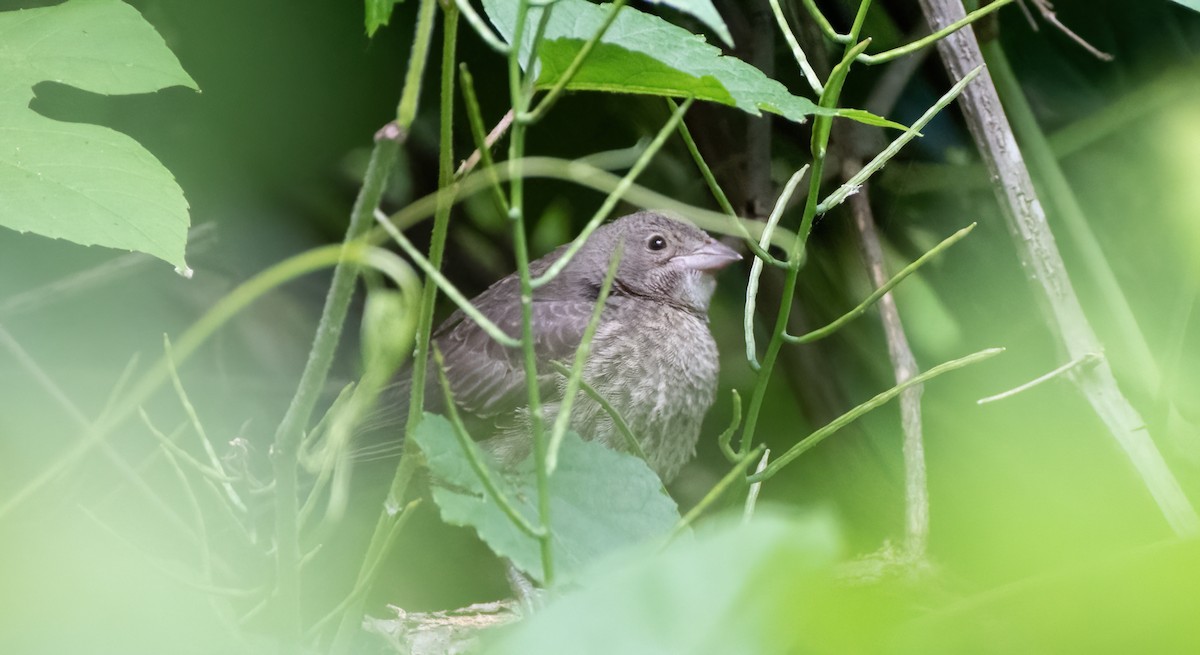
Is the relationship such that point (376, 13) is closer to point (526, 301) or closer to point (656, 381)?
point (526, 301)

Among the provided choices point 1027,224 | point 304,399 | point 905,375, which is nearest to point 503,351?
point 905,375

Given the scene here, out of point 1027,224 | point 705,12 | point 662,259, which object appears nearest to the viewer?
point 705,12

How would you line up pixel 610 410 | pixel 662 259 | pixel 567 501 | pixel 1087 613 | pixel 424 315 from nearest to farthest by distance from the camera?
pixel 1087 613 < pixel 424 315 < pixel 567 501 < pixel 610 410 < pixel 662 259

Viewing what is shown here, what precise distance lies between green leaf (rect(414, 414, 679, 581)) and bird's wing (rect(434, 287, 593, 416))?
4.47 feet

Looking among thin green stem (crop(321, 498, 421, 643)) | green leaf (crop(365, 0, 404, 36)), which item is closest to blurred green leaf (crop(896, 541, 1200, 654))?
thin green stem (crop(321, 498, 421, 643))

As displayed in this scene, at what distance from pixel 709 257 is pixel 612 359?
544 mm

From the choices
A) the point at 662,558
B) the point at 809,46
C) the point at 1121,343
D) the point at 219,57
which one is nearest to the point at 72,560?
the point at 662,558

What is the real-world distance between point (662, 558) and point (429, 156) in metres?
2.45

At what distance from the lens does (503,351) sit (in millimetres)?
2838

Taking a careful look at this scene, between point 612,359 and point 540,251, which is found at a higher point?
point 540,251

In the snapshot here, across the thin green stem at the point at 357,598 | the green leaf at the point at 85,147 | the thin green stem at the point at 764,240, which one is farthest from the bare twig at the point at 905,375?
the green leaf at the point at 85,147

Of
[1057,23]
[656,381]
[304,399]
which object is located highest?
[304,399]

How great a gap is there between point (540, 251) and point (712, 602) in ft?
8.99

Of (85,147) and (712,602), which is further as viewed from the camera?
(85,147)
